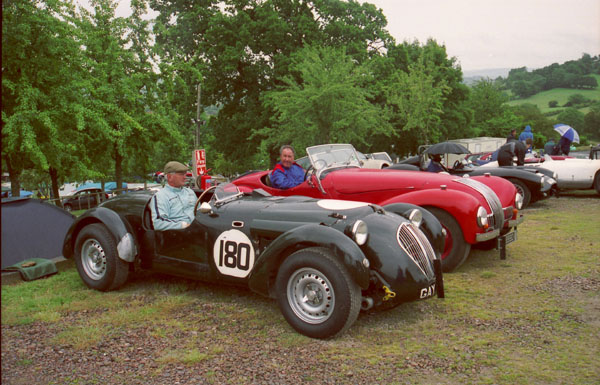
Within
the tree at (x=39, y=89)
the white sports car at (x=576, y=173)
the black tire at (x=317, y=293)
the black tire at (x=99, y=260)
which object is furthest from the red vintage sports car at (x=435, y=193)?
the white sports car at (x=576, y=173)

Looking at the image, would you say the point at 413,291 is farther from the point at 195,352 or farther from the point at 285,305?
the point at 195,352

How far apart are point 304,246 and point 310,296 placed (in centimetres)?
48

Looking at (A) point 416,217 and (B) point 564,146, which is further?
(B) point 564,146

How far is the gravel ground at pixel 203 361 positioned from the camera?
146 inches

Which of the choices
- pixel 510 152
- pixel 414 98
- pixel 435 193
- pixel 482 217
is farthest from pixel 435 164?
pixel 414 98

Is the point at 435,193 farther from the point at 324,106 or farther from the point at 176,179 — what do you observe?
the point at 324,106

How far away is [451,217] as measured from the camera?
6.72 m

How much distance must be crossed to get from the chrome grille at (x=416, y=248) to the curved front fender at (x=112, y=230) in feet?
10.9

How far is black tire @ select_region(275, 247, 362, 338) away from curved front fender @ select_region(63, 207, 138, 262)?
224cm

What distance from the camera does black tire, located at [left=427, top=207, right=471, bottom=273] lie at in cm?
664

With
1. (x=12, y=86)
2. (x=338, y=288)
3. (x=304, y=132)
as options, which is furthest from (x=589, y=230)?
(x=304, y=132)

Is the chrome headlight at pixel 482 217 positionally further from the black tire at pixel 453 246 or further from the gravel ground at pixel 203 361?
the gravel ground at pixel 203 361

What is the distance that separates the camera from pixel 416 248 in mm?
4738

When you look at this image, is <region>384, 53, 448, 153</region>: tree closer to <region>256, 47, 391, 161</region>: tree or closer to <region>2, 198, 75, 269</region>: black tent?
<region>256, 47, 391, 161</region>: tree
